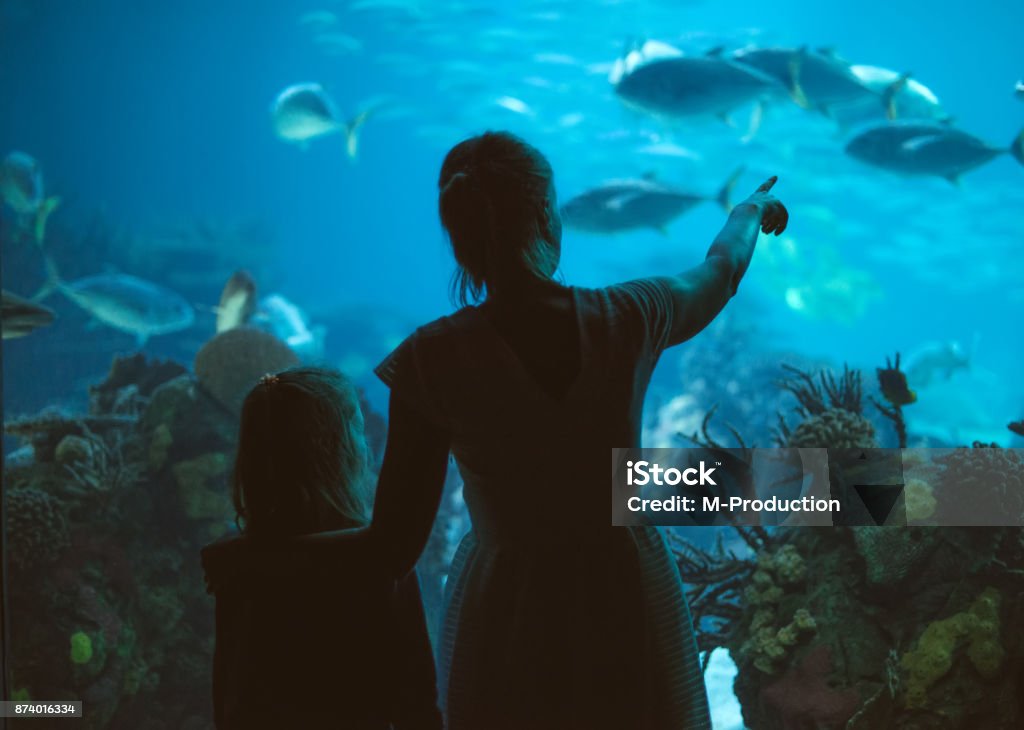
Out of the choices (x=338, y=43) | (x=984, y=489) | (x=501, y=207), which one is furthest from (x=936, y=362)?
(x=338, y=43)

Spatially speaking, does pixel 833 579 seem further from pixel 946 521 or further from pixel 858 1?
pixel 858 1

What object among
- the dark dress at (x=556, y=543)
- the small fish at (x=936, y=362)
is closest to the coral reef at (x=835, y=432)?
the dark dress at (x=556, y=543)

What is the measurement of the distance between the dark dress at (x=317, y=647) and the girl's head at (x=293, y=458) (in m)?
0.09

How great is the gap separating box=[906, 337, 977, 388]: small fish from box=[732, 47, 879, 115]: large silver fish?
12.8 feet

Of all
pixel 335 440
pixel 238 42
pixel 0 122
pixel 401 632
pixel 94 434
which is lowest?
pixel 401 632

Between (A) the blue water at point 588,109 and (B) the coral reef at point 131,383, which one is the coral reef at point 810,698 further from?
(A) the blue water at point 588,109

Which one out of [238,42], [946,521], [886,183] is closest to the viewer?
[946,521]

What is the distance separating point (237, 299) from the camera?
593cm

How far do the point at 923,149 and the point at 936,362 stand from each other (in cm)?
432

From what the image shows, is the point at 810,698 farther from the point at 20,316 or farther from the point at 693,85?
the point at 20,316

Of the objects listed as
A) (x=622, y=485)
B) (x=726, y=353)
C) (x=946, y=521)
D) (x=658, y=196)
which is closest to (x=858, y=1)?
(x=726, y=353)

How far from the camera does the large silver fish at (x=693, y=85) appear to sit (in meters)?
5.11

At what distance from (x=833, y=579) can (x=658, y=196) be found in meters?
3.21

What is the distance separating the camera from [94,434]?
437 cm
